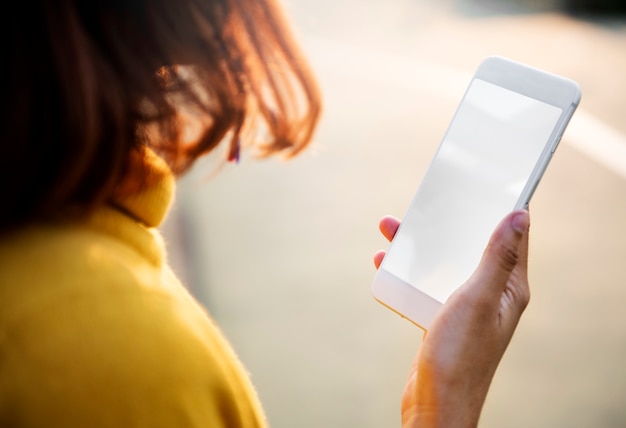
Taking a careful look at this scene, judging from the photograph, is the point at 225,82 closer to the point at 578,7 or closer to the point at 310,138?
the point at 310,138

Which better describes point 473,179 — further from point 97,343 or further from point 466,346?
point 97,343

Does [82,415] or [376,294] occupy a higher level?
[82,415]

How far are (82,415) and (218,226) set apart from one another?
348 cm

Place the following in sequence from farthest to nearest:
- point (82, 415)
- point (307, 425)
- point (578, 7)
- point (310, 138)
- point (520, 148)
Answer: point (578, 7) < point (307, 425) < point (520, 148) < point (310, 138) < point (82, 415)

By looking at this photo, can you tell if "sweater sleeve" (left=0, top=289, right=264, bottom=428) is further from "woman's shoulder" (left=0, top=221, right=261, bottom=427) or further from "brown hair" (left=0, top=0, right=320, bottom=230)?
"brown hair" (left=0, top=0, right=320, bottom=230)

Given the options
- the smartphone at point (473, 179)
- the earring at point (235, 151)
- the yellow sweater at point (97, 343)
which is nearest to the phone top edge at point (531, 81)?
the smartphone at point (473, 179)

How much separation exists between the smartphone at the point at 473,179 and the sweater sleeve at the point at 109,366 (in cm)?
78

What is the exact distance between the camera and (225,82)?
0.83 metres

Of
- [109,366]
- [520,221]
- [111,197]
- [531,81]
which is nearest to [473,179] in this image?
[531,81]

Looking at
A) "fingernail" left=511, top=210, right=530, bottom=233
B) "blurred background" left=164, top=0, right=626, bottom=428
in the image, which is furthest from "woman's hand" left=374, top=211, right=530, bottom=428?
"blurred background" left=164, top=0, right=626, bottom=428

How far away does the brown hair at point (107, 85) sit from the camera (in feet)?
2.27

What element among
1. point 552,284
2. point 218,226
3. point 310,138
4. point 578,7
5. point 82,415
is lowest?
point 218,226

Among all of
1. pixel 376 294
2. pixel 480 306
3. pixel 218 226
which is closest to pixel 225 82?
pixel 480 306

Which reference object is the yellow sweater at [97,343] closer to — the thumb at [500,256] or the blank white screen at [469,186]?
the thumb at [500,256]
